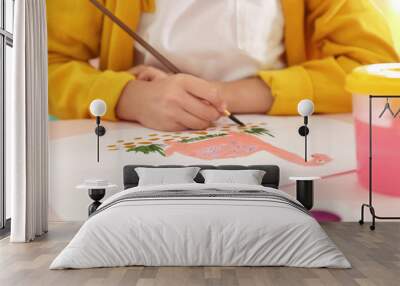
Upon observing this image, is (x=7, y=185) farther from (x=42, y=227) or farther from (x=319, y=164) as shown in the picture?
(x=319, y=164)

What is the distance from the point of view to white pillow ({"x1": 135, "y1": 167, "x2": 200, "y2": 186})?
20.9 feet

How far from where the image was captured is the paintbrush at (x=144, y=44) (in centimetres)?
674

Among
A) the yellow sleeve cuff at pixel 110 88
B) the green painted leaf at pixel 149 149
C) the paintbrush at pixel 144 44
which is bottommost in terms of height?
the green painted leaf at pixel 149 149

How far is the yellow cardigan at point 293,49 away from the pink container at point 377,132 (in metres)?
0.12

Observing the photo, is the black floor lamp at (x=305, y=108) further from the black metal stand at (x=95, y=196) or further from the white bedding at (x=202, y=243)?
the white bedding at (x=202, y=243)

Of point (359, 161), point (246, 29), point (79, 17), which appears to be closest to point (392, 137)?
point (359, 161)

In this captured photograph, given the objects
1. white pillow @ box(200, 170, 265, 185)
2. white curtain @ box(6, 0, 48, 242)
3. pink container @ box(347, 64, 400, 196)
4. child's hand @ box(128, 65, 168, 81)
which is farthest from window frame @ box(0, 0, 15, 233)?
pink container @ box(347, 64, 400, 196)

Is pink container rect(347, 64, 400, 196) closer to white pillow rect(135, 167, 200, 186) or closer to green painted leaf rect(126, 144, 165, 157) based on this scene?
white pillow rect(135, 167, 200, 186)

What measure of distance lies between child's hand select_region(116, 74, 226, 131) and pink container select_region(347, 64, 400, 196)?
1448 millimetres

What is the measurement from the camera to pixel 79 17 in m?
6.80

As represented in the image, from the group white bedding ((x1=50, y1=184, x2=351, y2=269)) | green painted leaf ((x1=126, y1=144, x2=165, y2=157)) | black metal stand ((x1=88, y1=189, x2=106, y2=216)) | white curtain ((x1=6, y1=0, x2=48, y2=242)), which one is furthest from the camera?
green painted leaf ((x1=126, y1=144, x2=165, y2=157))

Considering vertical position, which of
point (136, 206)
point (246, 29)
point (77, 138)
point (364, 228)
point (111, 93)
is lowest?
point (364, 228)

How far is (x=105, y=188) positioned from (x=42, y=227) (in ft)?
2.67

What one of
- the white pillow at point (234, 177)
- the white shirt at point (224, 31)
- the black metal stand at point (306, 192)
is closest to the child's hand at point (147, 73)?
the white shirt at point (224, 31)
